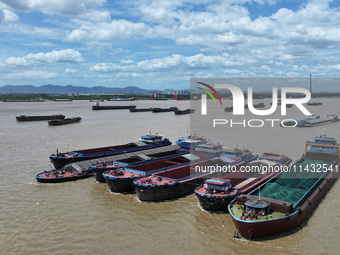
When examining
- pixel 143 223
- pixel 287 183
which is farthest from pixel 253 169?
pixel 143 223

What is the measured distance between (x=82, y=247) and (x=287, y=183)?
719 inches

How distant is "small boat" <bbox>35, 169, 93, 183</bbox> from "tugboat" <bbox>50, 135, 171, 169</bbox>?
382 centimetres

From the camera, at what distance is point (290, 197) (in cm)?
2262

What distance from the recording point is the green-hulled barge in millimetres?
18062

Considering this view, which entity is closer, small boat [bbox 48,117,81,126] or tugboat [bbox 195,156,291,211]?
tugboat [bbox 195,156,291,211]

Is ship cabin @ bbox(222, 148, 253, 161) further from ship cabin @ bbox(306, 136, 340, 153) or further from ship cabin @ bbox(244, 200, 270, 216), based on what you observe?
ship cabin @ bbox(244, 200, 270, 216)

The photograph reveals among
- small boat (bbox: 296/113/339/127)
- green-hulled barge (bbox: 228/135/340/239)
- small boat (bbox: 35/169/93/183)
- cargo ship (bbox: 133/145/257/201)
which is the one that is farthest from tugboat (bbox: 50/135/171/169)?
small boat (bbox: 296/113/339/127)

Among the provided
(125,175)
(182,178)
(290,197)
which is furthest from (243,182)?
(125,175)

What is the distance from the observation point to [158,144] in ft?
147

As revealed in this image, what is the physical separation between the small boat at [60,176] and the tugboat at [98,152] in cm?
382

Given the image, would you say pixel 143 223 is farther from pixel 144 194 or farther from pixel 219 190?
pixel 219 190

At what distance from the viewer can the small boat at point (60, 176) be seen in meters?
28.7

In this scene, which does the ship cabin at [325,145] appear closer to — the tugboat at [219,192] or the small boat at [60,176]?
the tugboat at [219,192]

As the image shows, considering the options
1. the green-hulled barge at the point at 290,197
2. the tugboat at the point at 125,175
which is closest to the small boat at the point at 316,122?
the green-hulled barge at the point at 290,197
